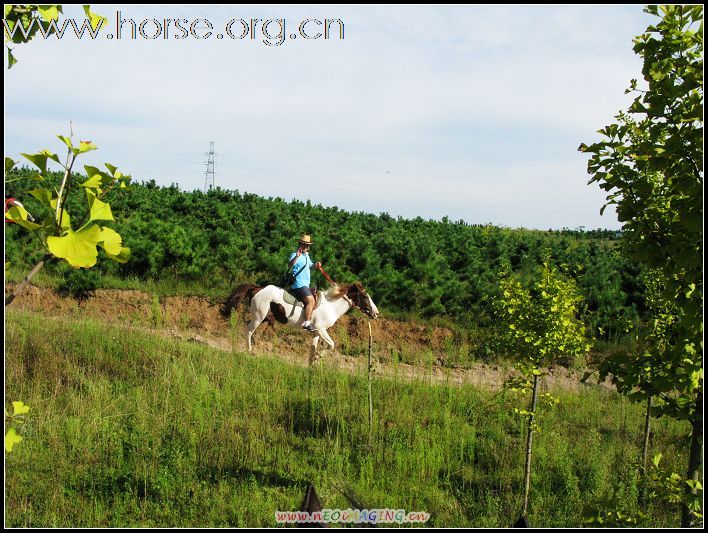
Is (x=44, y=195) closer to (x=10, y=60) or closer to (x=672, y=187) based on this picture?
(x=10, y=60)

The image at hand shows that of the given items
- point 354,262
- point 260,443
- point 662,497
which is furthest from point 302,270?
point 354,262

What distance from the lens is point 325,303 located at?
38.2ft

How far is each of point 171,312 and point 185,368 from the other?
5.82 meters

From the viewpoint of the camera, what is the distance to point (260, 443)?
7852 millimetres

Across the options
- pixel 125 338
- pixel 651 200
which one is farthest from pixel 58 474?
pixel 651 200

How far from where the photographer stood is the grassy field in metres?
6.56

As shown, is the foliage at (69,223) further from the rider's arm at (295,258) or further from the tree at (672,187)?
the rider's arm at (295,258)

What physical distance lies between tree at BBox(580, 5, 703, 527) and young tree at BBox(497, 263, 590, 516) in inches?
105

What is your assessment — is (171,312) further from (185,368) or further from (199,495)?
(199,495)

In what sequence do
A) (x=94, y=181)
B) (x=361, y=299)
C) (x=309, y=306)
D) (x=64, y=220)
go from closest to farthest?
(x=64, y=220)
(x=94, y=181)
(x=309, y=306)
(x=361, y=299)

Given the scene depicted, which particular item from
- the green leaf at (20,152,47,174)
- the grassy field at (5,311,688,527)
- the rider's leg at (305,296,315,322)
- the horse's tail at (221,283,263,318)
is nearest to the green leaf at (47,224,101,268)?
the green leaf at (20,152,47,174)

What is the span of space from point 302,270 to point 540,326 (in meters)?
5.08

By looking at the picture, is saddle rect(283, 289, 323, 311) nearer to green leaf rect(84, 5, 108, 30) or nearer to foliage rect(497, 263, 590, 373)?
foliage rect(497, 263, 590, 373)

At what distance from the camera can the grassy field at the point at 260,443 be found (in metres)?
6.56
